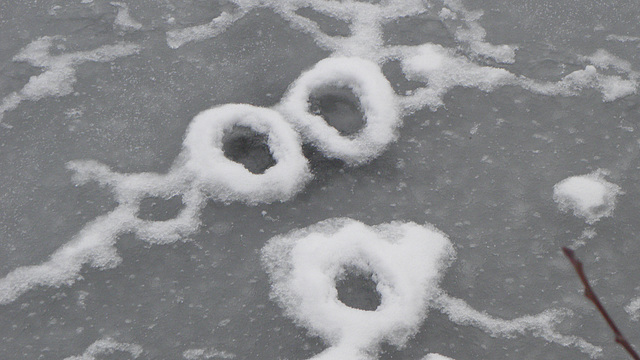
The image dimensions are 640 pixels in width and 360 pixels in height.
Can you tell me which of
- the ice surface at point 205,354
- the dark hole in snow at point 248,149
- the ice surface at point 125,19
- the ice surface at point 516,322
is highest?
the ice surface at point 125,19

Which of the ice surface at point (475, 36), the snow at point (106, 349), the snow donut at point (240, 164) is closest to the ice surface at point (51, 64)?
the snow donut at point (240, 164)

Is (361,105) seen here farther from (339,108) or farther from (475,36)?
(475,36)

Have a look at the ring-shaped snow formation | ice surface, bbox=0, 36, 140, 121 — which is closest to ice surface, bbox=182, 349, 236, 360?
the ring-shaped snow formation

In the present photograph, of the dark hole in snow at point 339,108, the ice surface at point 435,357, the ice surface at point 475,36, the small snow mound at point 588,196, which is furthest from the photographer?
the ice surface at point 475,36

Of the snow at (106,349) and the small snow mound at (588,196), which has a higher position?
the small snow mound at (588,196)

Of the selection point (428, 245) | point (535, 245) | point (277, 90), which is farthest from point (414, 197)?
point (277, 90)

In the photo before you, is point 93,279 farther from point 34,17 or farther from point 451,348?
point 34,17

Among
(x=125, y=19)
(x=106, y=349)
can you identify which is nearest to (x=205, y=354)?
(x=106, y=349)

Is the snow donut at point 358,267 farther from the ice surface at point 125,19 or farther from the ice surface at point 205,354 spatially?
the ice surface at point 125,19
